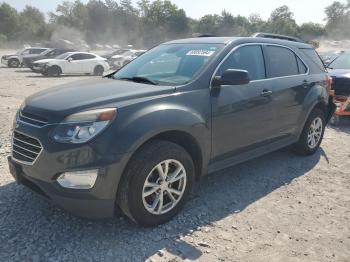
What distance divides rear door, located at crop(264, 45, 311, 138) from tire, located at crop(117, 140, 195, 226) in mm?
1696

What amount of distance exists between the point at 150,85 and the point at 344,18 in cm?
10426

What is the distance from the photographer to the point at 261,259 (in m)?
3.11

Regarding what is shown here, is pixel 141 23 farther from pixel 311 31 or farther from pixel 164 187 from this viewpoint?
pixel 164 187

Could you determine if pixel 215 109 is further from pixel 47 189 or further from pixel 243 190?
pixel 47 189

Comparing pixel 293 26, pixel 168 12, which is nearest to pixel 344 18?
pixel 293 26

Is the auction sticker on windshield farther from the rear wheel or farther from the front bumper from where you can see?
the rear wheel

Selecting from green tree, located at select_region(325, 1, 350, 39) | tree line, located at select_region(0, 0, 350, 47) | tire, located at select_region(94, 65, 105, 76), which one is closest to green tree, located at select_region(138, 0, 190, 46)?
tree line, located at select_region(0, 0, 350, 47)

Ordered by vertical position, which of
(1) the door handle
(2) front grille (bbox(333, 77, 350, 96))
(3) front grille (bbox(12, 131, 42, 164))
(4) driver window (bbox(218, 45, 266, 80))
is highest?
(4) driver window (bbox(218, 45, 266, 80))

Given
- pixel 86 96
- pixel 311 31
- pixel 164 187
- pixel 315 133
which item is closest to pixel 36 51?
pixel 315 133

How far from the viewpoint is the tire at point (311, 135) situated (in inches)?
218

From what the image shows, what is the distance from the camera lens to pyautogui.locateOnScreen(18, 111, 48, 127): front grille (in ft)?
10.3

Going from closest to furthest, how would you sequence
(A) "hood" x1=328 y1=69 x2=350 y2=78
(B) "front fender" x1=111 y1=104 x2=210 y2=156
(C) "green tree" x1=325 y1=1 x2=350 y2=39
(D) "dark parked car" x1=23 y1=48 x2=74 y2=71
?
(B) "front fender" x1=111 y1=104 x2=210 y2=156
(A) "hood" x1=328 y1=69 x2=350 y2=78
(D) "dark parked car" x1=23 y1=48 x2=74 y2=71
(C) "green tree" x1=325 y1=1 x2=350 y2=39

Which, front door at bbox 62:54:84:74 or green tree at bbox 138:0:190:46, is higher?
green tree at bbox 138:0:190:46

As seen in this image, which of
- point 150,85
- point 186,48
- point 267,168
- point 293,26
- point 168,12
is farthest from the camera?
point 168,12
